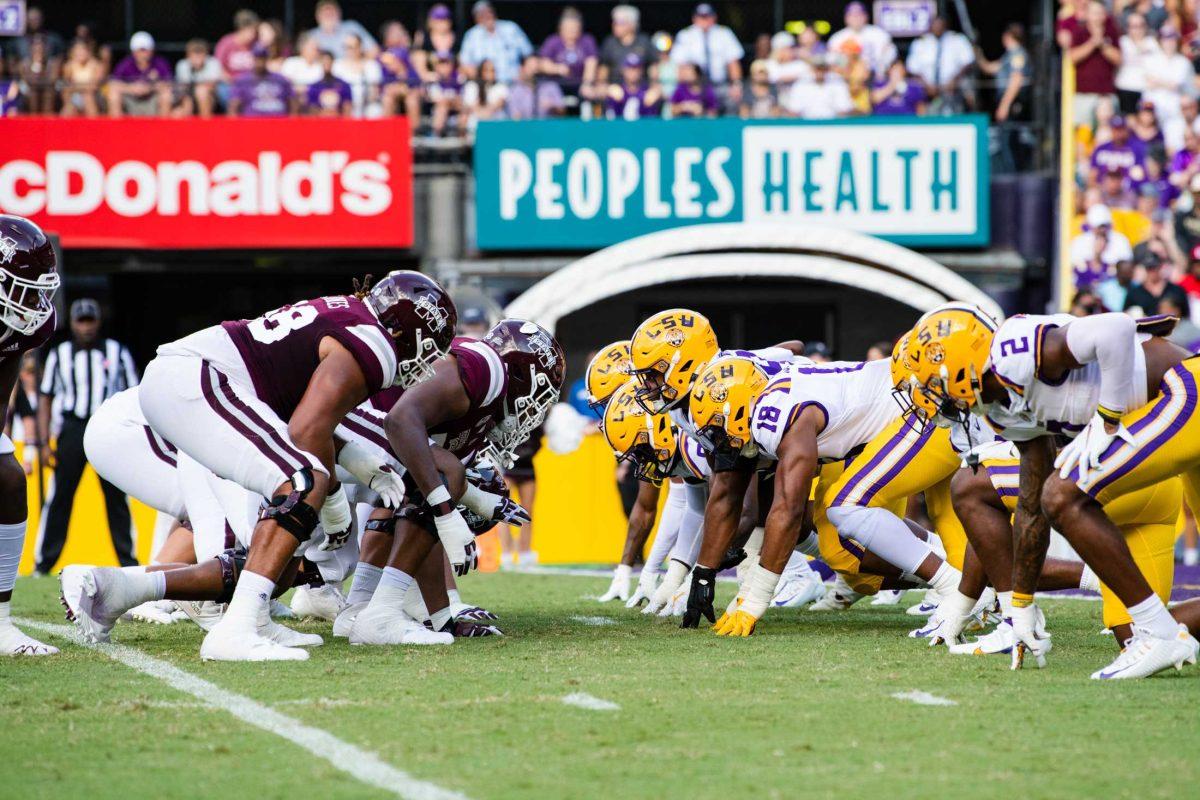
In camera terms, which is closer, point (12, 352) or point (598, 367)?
point (12, 352)

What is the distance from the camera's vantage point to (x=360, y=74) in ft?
57.8

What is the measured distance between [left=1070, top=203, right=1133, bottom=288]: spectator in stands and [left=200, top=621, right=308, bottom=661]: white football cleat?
36.5 feet

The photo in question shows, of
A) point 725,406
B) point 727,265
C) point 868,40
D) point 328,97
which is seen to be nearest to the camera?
point 725,406

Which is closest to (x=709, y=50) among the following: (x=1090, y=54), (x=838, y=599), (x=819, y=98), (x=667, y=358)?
(x=819, y=98)

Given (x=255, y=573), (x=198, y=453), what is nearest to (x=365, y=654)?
(x=255, y=573)

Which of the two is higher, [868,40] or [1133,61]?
[868,40]

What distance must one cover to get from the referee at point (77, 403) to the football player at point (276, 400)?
5817 millimetres

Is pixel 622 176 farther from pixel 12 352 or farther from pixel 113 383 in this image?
pixel 12 352

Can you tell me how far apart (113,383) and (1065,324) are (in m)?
8.75

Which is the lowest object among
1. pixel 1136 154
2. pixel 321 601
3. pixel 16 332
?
pixel 321 601

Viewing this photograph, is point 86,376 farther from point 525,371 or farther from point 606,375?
point 525,371

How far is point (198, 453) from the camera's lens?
21.3 feet

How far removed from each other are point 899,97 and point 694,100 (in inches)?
84.0

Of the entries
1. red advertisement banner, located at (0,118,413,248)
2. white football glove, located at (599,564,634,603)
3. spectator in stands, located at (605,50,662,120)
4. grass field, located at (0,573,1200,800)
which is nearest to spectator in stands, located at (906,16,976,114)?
spectator in stands, located at (605,50,662,120)
